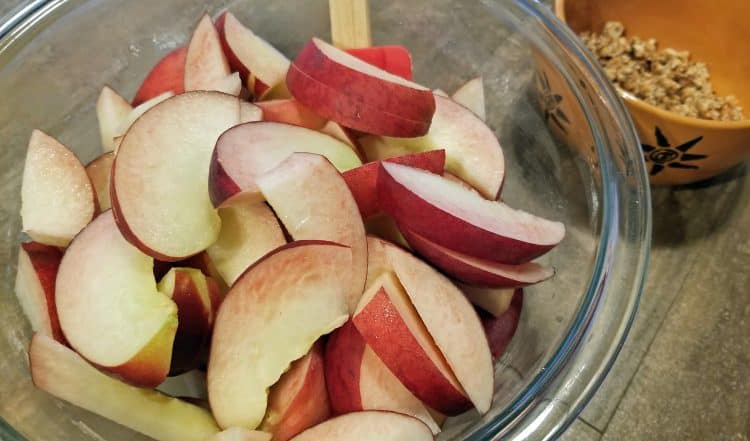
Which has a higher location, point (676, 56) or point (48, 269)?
point (48, 269)

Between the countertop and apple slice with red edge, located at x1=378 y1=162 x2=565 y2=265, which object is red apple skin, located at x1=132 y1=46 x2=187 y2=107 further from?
the countertop

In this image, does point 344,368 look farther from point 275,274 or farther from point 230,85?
point 230,85

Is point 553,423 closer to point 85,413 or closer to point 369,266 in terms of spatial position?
point 369,266

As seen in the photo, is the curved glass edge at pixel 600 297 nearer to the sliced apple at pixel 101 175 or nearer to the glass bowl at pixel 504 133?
the glass bowl at pixel 504 133

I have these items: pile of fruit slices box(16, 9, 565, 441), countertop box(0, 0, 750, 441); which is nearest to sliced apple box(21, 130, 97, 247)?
pile of fruit slices box(16, 9, 565, 441)

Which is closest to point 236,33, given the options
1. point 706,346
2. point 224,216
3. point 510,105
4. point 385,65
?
point 385,65

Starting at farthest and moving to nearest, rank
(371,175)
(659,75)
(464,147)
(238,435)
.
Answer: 1. (659,75)
2. (464,147)
3. (371,175)
4. (238,435)

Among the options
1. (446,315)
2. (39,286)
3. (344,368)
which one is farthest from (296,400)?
(39,286)

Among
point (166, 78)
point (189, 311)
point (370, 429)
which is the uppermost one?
point (166, 78)
